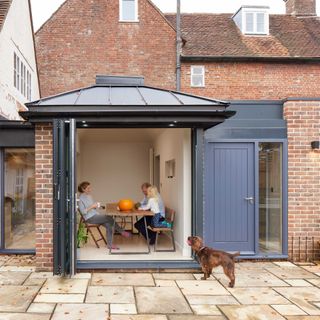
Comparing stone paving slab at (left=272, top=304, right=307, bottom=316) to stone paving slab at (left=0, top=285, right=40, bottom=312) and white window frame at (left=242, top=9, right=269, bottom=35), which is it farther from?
white window frame at (left=242, top=9, right=269, bottom=35)

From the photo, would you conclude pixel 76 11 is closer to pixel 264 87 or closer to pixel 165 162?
pixel 264 87

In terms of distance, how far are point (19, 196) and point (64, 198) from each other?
233 centimetres

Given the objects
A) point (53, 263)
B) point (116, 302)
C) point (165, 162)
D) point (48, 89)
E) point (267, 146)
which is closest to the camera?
point (116, 302)

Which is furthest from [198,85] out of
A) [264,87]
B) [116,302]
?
[116,302]

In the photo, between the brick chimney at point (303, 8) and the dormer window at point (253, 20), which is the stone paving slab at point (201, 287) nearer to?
the dormer window at point (253, 20)

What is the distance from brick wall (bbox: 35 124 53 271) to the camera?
6.61 metres

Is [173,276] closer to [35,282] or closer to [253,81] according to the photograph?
[35,282]

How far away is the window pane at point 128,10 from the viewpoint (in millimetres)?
16641

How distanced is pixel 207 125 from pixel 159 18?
11101mm

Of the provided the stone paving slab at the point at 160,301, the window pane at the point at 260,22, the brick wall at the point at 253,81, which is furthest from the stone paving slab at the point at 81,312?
the window pane at the point at 260,22

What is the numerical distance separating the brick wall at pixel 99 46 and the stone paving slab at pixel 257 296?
11.9 metres

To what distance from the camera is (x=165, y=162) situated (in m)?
10.1

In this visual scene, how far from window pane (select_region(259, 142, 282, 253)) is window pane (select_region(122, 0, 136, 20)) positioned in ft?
36.2

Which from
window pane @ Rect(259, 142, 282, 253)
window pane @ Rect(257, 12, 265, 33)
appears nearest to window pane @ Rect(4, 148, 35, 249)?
window pane @ Rect(259, 142, 282, 253)
